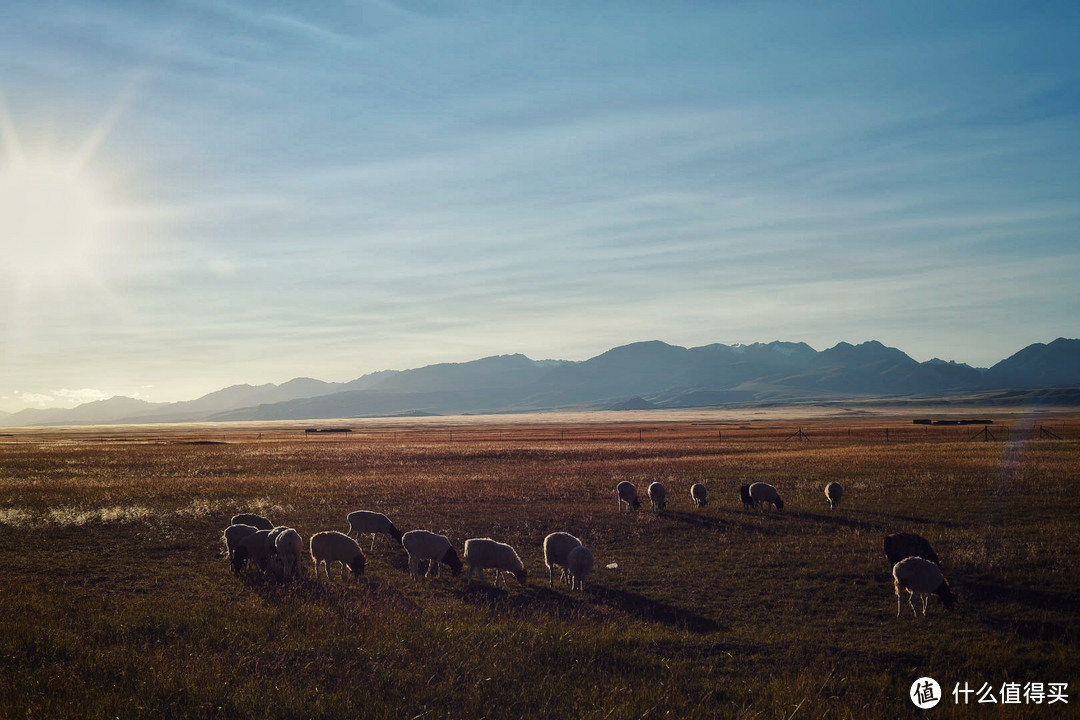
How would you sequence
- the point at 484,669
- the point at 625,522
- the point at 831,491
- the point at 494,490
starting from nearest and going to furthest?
the point at 484,669 < the point at 625,522 < the point at 831,491 < the point at 494,490

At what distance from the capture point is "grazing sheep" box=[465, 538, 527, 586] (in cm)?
1583

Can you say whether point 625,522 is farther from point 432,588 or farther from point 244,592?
point 244,592

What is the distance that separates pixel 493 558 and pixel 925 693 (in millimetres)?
9223

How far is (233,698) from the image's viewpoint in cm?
860

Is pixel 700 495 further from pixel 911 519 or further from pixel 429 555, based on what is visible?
pixel 429 555

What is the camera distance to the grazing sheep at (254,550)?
16.5 meters

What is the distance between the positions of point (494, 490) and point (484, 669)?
21.3m

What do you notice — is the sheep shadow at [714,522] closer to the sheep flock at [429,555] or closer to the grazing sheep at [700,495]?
the grazing sheep at [700,495]

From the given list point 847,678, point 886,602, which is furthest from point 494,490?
point 847,678

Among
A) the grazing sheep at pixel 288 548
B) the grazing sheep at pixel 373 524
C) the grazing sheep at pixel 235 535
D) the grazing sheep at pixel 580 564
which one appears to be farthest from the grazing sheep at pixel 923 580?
the grazing sheep at pixel 235 535

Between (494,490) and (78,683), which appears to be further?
(494,490)

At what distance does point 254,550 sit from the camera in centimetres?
1666

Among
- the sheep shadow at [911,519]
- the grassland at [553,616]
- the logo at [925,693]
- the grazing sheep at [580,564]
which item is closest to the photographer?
the grassland at [553,616]

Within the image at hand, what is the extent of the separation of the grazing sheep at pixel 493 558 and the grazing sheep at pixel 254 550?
16.9ft
